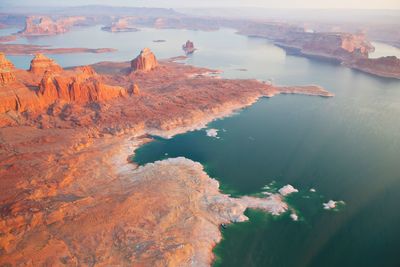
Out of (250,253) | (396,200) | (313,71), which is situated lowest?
(250,253)

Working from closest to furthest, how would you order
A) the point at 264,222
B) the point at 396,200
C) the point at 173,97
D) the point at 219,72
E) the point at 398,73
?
1. the point at 264,222
2. the point at 396,200
3. the point at 173,97
4. the point at 398,73
5. the point at 219,72

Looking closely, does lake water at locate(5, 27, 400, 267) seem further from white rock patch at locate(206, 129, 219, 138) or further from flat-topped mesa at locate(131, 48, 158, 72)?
flat-topped mesa at locate(131, 48, 158, 72)

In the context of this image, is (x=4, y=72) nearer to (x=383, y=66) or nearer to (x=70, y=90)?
(x=70, y=90)

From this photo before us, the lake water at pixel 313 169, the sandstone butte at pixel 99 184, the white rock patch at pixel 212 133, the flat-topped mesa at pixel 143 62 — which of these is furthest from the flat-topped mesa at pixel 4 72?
the flat-topped mesa at pixel 143 62

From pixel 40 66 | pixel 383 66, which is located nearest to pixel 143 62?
pixel 40 66

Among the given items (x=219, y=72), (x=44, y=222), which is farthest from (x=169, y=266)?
(x=219, y=72)

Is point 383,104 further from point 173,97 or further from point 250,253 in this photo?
point 250,253

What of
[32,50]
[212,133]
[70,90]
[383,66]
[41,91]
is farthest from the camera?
[32,50]
